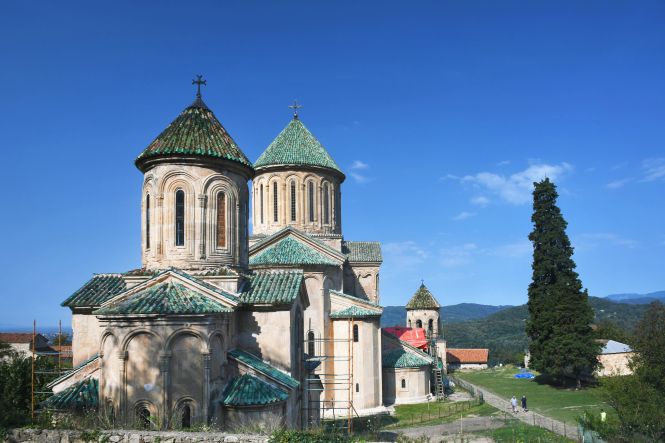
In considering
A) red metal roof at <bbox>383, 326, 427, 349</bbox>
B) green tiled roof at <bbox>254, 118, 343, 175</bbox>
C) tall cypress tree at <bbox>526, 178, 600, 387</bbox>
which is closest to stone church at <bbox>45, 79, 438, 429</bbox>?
green tiled roof at <bbox>254, 118, 343, 175</bbox>

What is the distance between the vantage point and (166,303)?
1090 centimetres

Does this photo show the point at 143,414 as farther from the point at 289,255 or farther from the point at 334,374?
the point at 334,374

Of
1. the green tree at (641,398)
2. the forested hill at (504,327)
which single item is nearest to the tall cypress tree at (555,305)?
the green tree at (641,398)

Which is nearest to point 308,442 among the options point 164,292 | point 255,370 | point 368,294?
point 255,370

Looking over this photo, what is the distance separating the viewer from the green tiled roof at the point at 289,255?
19.1 metres

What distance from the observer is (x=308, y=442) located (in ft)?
26.6

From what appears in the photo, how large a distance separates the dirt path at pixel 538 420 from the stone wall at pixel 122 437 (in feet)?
42.8

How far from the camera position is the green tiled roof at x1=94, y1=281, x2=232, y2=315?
10.7 m

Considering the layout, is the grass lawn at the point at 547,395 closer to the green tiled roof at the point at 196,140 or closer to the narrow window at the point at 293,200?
the narrow window at the point at 293,200

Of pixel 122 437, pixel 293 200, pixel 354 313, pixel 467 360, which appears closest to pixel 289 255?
pixel 354 313

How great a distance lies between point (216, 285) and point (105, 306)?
8.68 feet

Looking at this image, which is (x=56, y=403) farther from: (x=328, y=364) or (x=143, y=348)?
(x=328, y=364)

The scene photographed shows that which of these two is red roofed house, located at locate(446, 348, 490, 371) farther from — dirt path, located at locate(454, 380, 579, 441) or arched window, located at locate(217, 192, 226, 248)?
arched window, located at locate(217, 192, 226, 248)

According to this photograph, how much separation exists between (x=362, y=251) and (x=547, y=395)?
12.8 meters
